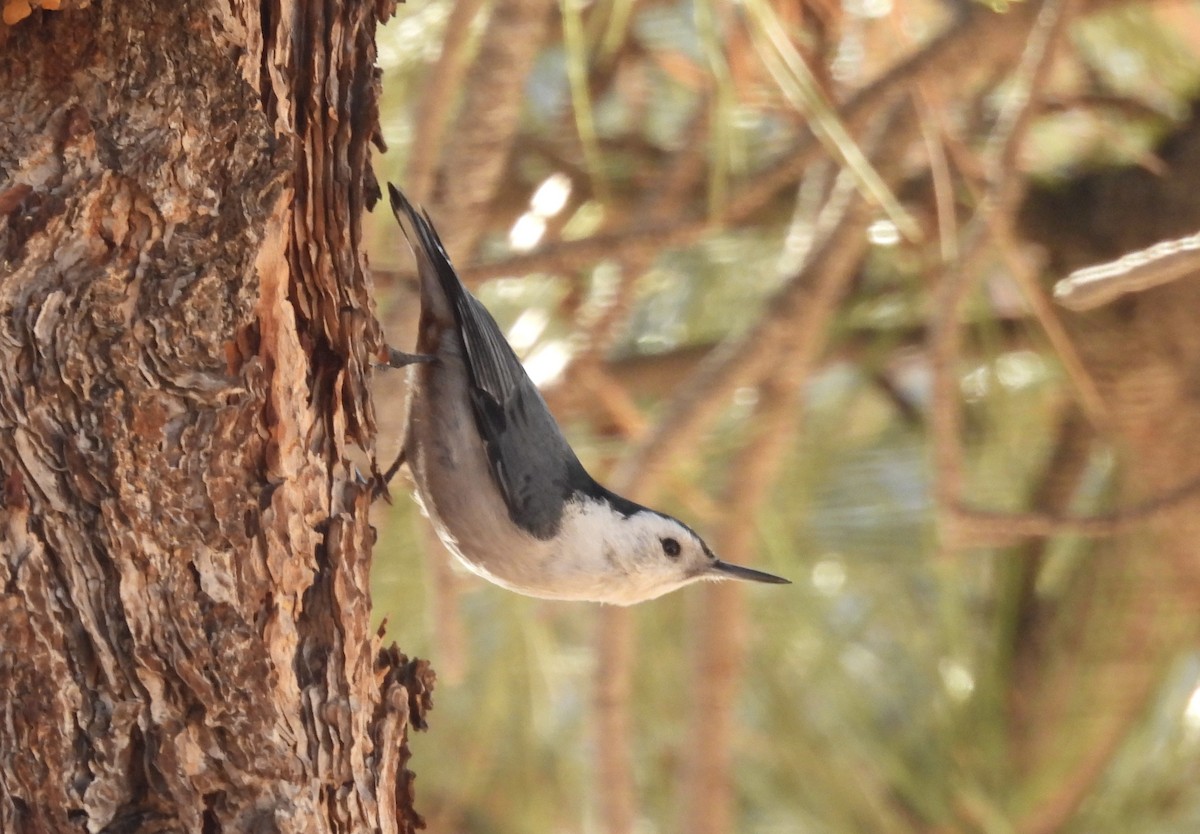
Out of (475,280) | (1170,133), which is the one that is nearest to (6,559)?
(475,280)

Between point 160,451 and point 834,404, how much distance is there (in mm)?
1334

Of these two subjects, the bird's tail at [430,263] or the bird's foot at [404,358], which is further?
the bird's foot at [404,358]

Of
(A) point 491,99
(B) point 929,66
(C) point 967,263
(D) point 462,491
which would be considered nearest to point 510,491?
(D) point 462,491

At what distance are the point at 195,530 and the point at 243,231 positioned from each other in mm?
179

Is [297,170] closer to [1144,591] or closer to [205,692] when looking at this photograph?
[205,692]

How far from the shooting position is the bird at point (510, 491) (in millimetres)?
1524

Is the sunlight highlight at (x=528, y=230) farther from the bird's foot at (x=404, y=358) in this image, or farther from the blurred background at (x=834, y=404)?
the bird's foot at (x=404, y=358)

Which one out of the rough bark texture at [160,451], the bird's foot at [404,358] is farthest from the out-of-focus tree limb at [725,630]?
the rough bark texture at [160,451]

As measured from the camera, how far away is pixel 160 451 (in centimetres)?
84

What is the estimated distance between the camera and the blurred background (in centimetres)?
157

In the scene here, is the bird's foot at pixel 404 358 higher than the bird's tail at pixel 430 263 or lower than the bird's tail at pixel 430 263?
lower

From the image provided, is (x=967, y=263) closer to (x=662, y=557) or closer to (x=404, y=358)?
(x=662, y=557)

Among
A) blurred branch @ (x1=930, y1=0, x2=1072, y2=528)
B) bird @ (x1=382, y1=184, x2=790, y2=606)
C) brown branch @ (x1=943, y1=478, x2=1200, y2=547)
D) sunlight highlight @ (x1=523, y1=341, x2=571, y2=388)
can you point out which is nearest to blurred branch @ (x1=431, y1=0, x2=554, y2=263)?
bird @ (x1=382, y1=184, x2=790, y2=606)

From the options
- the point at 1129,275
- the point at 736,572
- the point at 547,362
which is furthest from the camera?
the point at 547,362
